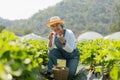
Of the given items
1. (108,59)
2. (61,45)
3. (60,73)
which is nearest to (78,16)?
(61,45)

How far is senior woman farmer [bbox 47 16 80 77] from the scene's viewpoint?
7988 mm

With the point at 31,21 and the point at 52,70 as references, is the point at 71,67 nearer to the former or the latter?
the point at 52,70

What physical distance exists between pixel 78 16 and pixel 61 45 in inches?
5412

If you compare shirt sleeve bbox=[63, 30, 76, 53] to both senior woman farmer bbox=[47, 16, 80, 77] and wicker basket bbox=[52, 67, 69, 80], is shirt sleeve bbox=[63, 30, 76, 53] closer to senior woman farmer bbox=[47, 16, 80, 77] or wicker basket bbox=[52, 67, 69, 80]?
senior woman farmer bbox=[47, 16, 80, 77]

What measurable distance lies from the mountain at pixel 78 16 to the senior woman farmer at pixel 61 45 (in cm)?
11659

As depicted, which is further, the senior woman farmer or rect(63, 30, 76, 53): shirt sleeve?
rect(63, 30, 76, 53): shirt sleeve

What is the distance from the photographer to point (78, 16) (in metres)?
145

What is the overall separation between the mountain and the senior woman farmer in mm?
116592

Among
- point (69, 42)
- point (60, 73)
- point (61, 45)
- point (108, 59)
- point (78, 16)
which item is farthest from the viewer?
point (78, 16)

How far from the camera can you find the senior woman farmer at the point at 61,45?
7988 mm

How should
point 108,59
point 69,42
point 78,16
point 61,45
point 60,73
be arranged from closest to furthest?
point 108,59
point 60,73
point 69,42
point 61,45
point 78,16

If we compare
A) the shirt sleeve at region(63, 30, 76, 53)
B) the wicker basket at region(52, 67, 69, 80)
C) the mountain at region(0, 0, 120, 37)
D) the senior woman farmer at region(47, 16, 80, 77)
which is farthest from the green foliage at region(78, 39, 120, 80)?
the mountain at region(0, 0, 120, 37)

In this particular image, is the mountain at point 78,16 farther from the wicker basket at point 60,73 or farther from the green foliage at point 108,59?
the wicker basket at point 60,73

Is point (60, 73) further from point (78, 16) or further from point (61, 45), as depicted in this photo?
point (78, 16)
